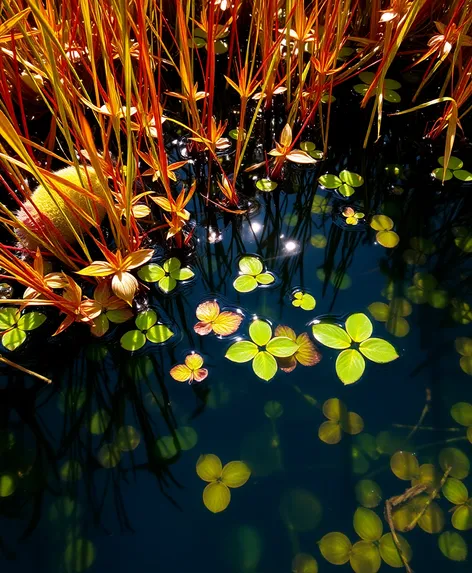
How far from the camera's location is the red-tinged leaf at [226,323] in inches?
43.5

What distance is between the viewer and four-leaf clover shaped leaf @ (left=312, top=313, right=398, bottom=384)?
1044 mm

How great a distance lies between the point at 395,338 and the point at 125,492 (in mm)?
674

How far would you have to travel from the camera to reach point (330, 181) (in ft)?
4.58

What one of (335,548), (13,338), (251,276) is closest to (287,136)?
(251,276)

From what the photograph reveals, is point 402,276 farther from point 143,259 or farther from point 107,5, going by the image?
point 107,5

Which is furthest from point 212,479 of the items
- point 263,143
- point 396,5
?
point 396,5

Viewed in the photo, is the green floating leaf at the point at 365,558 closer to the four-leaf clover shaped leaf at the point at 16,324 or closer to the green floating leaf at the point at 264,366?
the green floating leaf at the point at 264,366

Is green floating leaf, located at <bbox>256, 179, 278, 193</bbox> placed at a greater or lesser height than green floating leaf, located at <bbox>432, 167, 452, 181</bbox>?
greater

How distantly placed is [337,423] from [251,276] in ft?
1.35

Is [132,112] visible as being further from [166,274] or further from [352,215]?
[352,215]

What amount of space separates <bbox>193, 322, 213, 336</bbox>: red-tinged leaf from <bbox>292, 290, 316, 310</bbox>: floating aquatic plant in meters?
0.21

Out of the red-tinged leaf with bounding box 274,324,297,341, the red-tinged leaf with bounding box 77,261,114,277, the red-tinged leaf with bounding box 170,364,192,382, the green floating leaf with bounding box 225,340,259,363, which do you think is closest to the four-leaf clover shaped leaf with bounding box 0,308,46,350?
the red-tinged leaf with bounding box 77,261,114,277

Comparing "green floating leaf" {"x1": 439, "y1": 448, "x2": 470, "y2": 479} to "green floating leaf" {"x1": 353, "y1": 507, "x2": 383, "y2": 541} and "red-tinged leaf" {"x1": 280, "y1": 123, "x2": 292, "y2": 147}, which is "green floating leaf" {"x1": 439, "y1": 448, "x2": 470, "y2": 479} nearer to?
"green floating leaf" {"x1": 353, "y1": 507, "x2": 383, "y2": 541}

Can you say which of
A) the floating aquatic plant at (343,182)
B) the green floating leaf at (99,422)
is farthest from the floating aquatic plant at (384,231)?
the green floating leaf at (99,422)
